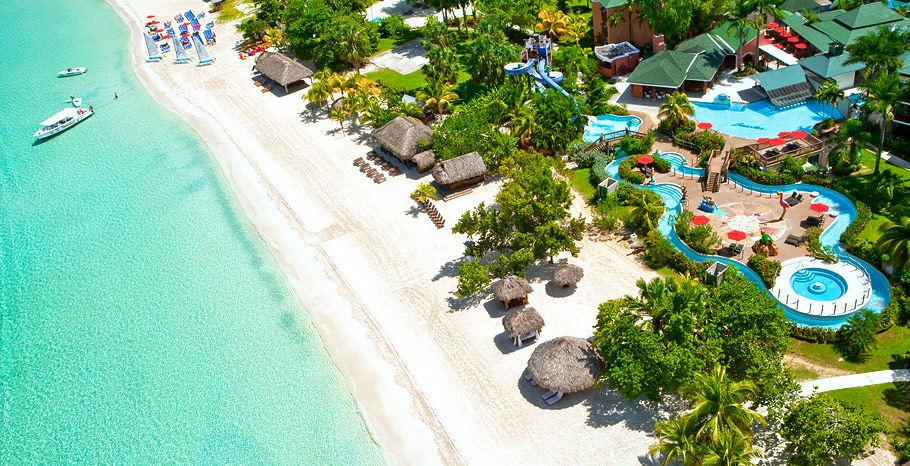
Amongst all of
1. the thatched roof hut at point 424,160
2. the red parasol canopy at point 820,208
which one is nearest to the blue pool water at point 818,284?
the red parasol canopy at point 820,208

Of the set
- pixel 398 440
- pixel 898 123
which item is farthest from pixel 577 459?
pixel 898 123

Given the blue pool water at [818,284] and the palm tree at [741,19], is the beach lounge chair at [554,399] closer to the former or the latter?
the blue pool water at [818,284]

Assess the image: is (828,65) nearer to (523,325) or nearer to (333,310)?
(523,325)

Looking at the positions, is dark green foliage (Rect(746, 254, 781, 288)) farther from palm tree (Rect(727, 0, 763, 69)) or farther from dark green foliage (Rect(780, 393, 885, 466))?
palm tree (Rect(727, 0, 763, 69))

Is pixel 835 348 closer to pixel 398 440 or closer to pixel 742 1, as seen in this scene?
pixel 398 440

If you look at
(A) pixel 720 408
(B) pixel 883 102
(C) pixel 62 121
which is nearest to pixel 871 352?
(A) pixel 720 408

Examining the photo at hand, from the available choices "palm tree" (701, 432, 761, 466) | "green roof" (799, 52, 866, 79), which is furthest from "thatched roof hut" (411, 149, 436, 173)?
"green roof" (799, 52, 866, 79)
